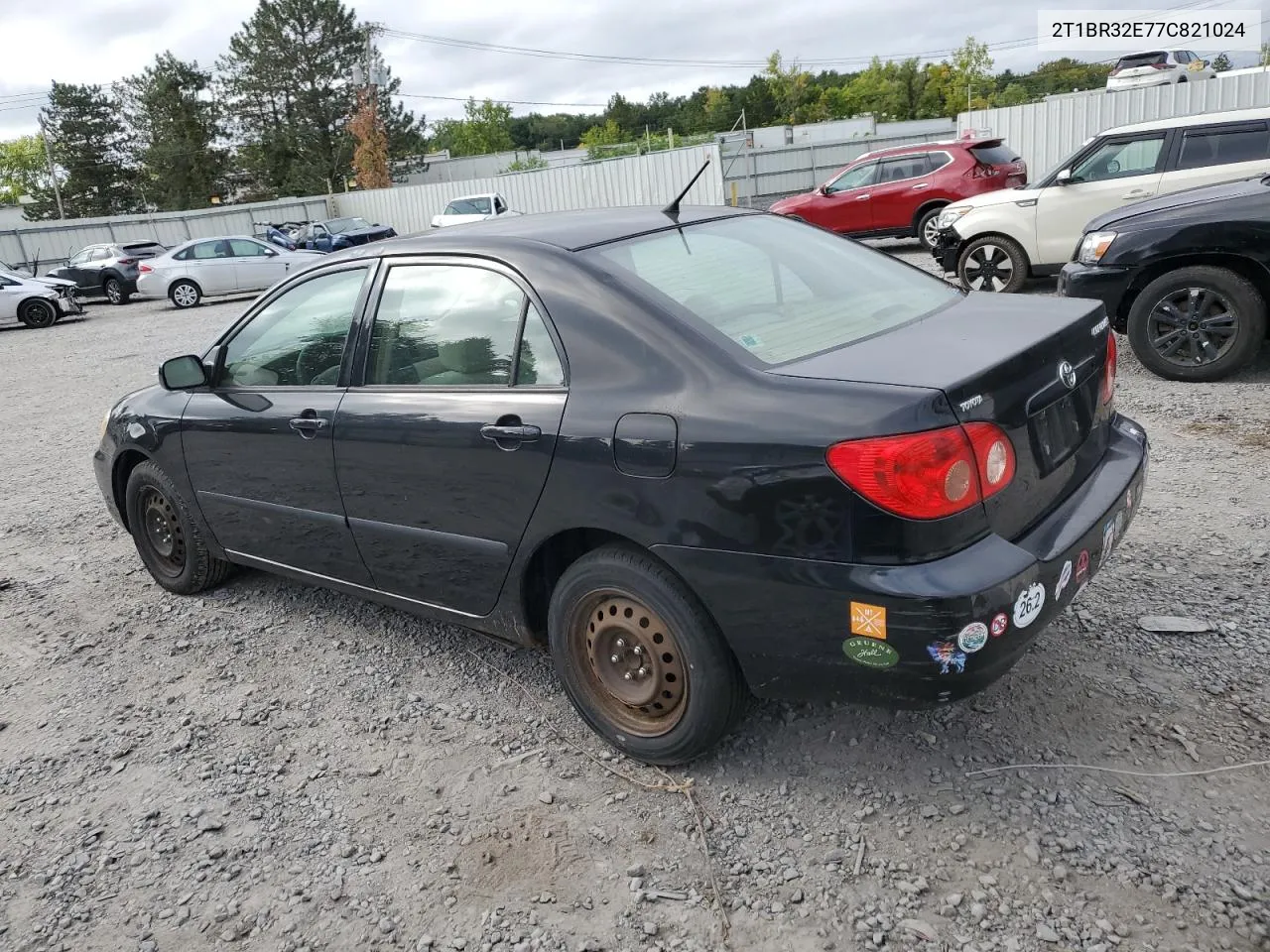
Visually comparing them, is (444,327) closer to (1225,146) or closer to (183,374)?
(183,374)

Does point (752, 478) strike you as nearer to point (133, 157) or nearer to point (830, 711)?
point (830, 711)

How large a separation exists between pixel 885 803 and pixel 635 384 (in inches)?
53.5

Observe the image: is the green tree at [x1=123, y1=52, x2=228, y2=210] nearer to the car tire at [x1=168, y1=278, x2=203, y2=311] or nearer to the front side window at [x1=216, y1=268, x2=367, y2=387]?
the car tire at [x1=168, y1=278, x2=203, y2=311]

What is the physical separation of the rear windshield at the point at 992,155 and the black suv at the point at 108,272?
784 inches

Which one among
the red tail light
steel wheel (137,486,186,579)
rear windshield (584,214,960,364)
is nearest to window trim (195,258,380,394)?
steel wheel (137,486,186,579)

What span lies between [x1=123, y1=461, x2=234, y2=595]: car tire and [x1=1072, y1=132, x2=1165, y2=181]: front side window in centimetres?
862

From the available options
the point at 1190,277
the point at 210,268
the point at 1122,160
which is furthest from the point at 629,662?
the point at 210,268

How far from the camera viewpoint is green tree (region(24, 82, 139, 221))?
217ft

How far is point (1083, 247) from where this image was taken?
676 centimetres

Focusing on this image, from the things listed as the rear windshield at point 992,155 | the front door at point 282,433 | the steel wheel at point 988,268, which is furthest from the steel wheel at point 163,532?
the rear windshield at point 992,155

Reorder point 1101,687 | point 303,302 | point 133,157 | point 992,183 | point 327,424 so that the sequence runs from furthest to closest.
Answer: point 133,157 → point 992,183 → point 303,302 → point 327,424 → point 1101,687

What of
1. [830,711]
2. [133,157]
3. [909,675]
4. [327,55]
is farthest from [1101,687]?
[133,157]

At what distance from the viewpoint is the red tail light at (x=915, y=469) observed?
7.49 feet

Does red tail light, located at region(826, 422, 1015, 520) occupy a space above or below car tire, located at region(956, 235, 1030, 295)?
above
